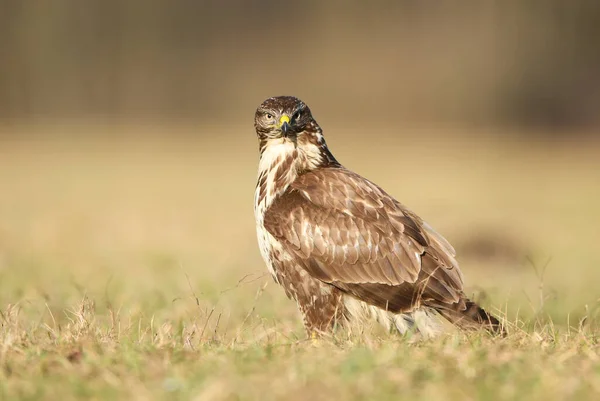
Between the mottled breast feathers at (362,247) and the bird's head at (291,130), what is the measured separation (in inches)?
16.7

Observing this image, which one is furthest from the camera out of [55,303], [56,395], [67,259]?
[67,259]

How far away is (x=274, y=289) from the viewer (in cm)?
1041

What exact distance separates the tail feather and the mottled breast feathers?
0.06 metres

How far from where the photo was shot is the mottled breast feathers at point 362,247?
6770mm

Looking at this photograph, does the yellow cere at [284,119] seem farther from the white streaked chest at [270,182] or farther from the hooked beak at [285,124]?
the white streaked chest at [270,182]

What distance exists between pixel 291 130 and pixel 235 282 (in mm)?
3448

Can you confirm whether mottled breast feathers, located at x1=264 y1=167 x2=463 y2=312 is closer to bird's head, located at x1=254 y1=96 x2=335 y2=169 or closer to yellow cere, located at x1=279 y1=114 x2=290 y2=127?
bird's head, located at x1=254 y1=96 x2=335 y2=169

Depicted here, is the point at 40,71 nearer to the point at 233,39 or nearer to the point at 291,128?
the point at 233,39

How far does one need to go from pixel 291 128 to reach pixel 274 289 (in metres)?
3.37

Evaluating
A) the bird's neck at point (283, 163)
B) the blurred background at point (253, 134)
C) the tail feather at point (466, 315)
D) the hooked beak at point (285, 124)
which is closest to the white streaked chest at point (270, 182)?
the bird's neck at point (283, 163)

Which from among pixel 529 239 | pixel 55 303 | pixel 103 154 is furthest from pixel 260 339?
pixel 103 154

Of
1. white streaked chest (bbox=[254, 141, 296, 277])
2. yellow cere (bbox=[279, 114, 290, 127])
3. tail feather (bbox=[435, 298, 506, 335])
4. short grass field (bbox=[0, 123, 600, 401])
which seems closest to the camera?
short grass field (bbox=[0, 123, 600, 401])

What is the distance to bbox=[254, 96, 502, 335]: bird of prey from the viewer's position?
6750 millimetres

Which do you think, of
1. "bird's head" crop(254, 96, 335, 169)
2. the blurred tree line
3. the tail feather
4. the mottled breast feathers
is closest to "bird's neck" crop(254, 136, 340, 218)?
"bird's head" crop(254, 96, 335, 169)
